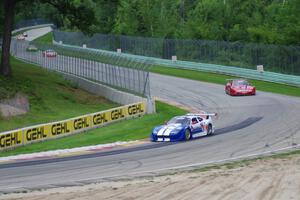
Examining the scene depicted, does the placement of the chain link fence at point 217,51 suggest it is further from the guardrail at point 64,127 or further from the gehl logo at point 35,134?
the gehl logo at point 35,134

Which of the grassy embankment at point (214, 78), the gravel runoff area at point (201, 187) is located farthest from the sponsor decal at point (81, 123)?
the gravel runoff area at point (201, 187)

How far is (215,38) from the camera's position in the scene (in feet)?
326

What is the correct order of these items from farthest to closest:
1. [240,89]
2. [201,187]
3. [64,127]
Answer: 1. [240,89]
2. [64,127]
3. [201,187]

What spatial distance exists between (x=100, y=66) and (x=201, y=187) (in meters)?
36.8

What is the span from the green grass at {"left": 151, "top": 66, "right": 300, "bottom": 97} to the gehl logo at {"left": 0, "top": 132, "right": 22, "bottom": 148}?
26.6 metres

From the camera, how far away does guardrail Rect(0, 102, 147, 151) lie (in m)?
32.2

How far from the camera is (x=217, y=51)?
239ft

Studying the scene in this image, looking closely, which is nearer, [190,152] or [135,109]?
[190,152]

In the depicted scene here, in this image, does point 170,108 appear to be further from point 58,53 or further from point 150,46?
point 150,46

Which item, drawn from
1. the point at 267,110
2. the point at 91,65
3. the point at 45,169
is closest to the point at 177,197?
the point at 45,169

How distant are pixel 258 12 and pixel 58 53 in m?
47.3

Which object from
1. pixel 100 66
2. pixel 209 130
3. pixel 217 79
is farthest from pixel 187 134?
pixel 217 79

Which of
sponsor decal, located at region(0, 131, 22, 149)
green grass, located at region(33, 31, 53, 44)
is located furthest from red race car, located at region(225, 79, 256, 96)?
green grass, located at region(33, 31, 53, 44)

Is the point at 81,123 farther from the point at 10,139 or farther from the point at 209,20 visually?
the point at 209,20
